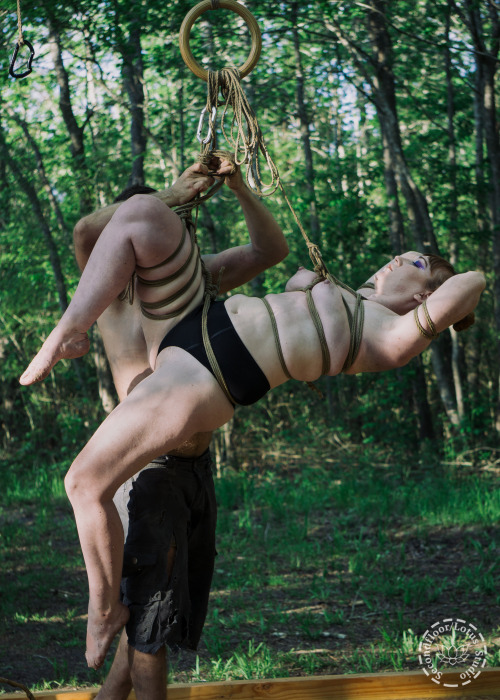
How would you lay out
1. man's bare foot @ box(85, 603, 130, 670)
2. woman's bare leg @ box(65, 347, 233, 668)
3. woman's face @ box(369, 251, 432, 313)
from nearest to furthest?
woman's bare leg @ box(65, 347, 233, 668) < man's bare foot @ box(85, 603, 130, 670) < woman's face @ box(369, 251, 432, 313)

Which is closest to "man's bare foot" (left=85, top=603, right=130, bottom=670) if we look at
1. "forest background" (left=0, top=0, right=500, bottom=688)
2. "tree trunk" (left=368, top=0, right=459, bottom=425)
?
"forest background" (left=0, top=0, right=500, bottom=688)

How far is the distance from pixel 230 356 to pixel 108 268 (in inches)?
13.5

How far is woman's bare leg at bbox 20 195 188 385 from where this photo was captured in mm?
1702

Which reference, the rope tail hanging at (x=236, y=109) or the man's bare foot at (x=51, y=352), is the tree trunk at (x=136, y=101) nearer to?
the rope tail hanging at (x=236, y=109)

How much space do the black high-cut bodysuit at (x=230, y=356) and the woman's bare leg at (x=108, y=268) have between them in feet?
0.67

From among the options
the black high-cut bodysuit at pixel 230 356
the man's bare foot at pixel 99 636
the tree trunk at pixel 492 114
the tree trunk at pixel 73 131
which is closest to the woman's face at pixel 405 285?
the black high-cut bodysuit at pixel 230 356

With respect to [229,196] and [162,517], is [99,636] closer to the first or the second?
[162,517]

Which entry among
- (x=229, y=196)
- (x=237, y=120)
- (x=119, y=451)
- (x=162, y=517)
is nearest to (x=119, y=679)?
(x=162, y=517)

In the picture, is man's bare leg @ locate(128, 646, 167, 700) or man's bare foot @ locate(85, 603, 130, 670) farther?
man's bare leg @ locate(128, 646, 167, 700)

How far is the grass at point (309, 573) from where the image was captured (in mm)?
3383

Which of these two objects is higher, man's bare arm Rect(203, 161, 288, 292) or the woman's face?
man's bare arm Rect(203, 161, 288, 292)

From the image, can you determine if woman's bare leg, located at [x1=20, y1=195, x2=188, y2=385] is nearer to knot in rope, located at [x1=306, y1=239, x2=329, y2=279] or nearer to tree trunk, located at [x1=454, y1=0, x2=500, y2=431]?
knot in rope, located at [x1=306, y1=239, x2=329, y2=279]

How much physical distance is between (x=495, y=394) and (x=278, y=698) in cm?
528

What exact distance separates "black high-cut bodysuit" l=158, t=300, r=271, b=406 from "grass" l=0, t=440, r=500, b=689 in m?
1.78
